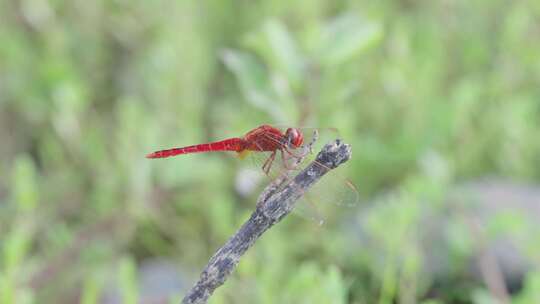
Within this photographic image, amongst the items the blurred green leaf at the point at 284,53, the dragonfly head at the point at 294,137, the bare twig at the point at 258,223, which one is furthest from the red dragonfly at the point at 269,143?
the blurred green leaf at the point at 284,53

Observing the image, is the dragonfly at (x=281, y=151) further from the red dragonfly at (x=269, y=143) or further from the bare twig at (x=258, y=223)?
the bare twig at (x=258, y=223)

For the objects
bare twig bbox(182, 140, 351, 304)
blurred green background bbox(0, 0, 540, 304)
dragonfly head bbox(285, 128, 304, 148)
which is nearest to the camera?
bare twig bbox(182, 140, 351, 304)

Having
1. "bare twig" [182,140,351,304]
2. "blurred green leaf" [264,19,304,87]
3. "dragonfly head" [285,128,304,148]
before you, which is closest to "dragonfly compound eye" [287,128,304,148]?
"dragonfly head" [285,128,304,148]

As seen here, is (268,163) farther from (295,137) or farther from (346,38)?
(346,38)

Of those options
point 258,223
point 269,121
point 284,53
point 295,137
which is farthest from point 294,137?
point 269,121

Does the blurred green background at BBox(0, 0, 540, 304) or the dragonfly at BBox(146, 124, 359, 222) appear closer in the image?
the dragonfly at BBox(146, 124, 359, 222)

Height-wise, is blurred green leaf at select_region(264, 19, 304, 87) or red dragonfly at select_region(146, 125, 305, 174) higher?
blurred green leaf at select_region(264, 19, 304, 87)

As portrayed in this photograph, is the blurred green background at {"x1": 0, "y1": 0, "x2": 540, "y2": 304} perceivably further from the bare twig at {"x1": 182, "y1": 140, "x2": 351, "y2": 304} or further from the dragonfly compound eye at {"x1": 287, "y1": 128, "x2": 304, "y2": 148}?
the bare twig at {"x1": 182, "y1": 140, "x2": 351, "y2": 304}

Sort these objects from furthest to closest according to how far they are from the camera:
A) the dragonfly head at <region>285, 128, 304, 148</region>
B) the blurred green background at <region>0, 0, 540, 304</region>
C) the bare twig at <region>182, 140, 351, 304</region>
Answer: the blurred green background at <region>0, 0, 540, 304</region>, the dragonfly head at <region>285, 128, 304, 148</region>, the bare twig at <region>182, 140, 351, 304</region>
